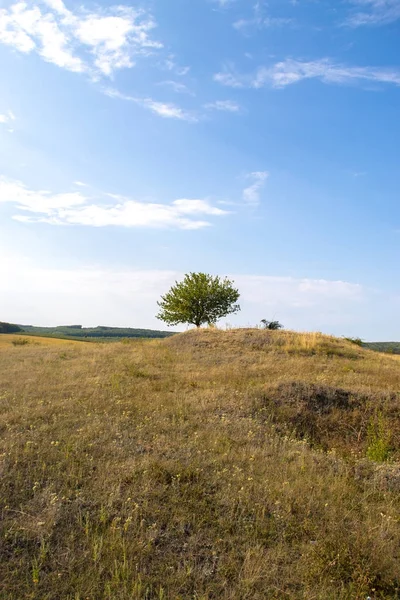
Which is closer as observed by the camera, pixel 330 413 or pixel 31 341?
pixel 330 413

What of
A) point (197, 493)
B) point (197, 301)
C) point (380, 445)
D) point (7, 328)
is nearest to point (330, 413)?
point (380, 445)

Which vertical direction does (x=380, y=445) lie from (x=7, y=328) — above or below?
below

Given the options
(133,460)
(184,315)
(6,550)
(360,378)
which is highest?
(184,315)

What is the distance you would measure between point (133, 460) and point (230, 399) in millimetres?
4628

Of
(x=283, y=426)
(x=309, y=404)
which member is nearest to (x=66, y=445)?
(x=283, y=426)

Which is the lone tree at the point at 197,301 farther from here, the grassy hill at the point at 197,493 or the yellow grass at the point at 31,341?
the grassy hill at the point at 197,493

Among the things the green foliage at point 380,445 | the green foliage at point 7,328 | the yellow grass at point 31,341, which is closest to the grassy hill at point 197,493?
the green foliage at point 380,445

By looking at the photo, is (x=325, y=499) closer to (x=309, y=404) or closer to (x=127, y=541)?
(x=127, y=541)

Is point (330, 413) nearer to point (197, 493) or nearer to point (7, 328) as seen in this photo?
point (197, 493)

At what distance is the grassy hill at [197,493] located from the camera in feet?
13.6

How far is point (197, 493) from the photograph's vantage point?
223 inches

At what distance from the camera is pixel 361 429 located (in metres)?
9.73

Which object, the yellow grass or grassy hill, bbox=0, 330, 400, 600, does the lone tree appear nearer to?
the yellow grass

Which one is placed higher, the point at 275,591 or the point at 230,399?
the point at 230,399
